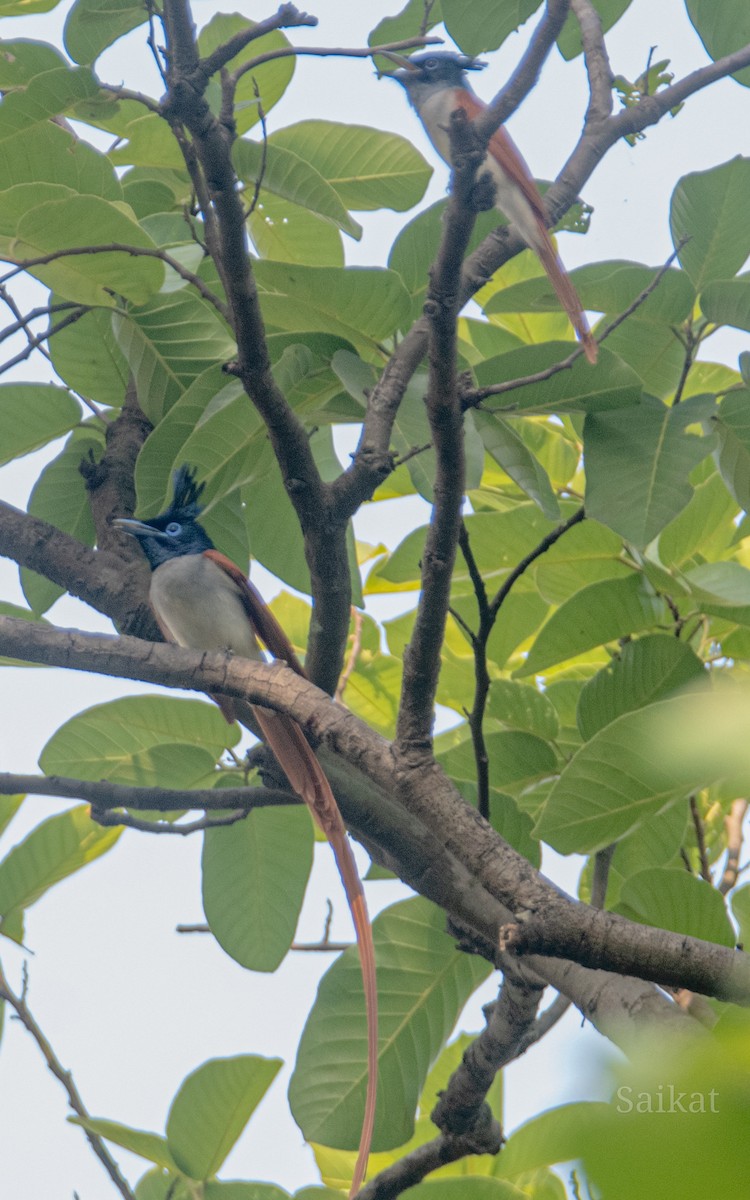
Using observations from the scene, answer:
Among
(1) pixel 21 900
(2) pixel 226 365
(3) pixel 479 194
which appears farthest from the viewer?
(1) pixel 21 900

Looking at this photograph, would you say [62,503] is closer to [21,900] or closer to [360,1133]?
[21,900]

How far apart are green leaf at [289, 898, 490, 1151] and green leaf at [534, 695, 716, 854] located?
56 centimetres

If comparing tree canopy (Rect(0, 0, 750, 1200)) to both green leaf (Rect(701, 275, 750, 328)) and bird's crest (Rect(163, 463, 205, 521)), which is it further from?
bird's crest (Rect(163, 463, 205, 521))


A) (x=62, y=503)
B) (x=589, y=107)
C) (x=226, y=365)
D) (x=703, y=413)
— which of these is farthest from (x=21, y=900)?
(x=589, y=107)

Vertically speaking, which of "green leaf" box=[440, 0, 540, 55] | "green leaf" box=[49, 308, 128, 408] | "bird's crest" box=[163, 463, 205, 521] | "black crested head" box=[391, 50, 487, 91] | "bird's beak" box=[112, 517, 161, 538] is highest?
"black crested head" box=[391, 50, 487, 91]

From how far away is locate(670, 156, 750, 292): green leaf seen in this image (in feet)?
7.57

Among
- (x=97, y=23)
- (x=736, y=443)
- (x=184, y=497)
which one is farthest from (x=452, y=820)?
(x=184, y=497)

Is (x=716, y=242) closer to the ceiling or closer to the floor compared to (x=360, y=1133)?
closer to the ceiling

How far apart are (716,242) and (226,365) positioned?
1067 mm

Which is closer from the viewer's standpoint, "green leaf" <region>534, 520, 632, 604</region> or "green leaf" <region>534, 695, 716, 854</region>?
"green leaf" <region>534, 695, 716, 854</region>

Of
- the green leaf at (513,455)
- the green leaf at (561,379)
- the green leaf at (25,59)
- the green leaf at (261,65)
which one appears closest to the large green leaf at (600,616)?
the green leaf at (513,455)

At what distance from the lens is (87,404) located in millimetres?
2918

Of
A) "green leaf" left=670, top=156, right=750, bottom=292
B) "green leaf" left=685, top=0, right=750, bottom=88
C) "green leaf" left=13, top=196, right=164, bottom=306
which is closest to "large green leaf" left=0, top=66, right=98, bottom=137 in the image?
"green leaf" left=13, top=196, right=164, bottom=306

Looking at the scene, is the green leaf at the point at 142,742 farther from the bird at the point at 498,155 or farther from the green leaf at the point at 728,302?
the green leaf at the point at 728,302
